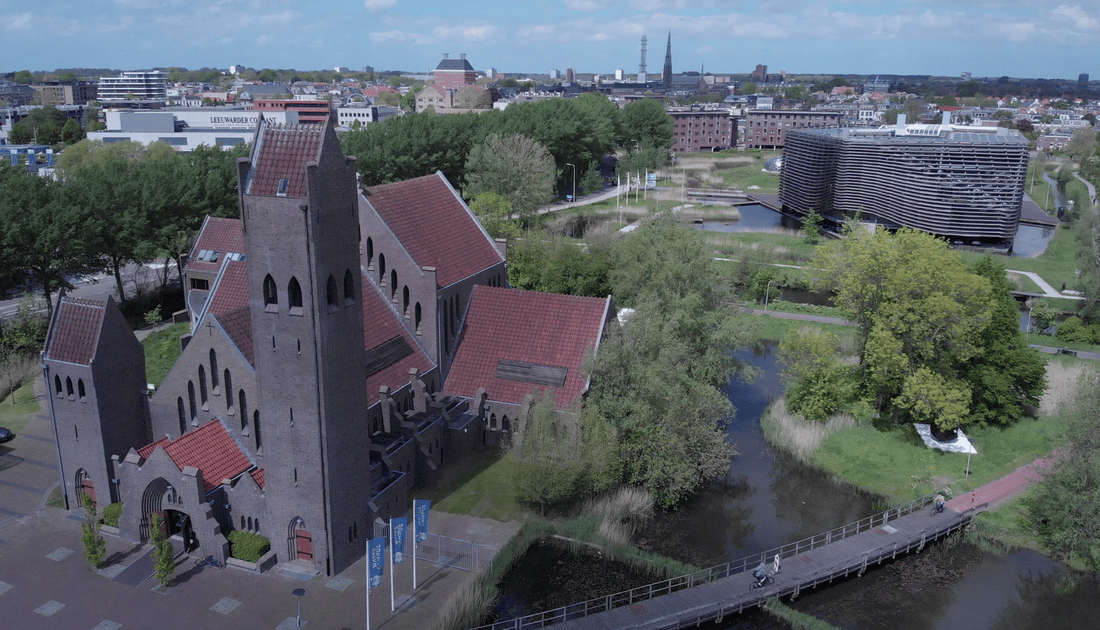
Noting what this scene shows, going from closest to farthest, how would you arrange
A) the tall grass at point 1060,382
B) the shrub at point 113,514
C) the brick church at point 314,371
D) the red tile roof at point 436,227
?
1. the brick church at point 314,371
2. the shrub at point 113,514
3. the red tile roof at point 436,227
4. the tall grass at point 1060,382

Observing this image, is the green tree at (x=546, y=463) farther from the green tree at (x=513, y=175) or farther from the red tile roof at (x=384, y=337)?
the green tree at (x=513, y=175)

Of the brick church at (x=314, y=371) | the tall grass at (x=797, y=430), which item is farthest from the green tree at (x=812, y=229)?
the brick church at (x=314, y=371)

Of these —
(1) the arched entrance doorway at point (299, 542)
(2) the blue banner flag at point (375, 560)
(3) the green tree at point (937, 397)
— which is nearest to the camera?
(2) the blue banner flag at point (375, 560)

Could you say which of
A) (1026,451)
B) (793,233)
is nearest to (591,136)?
(793,233)

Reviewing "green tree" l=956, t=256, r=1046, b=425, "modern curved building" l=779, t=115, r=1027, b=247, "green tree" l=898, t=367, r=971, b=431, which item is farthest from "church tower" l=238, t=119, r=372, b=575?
"modern curved building" l=779, t=115, r=1027, b=247

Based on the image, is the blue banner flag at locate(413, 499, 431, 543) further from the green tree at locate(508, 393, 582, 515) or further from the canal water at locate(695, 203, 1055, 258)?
the canal water at locate(695, 203, 1055, 258)

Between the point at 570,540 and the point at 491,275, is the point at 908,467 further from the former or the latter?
the point at 491,275

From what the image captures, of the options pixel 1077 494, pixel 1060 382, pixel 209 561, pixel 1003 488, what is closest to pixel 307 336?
pixel 209 561
